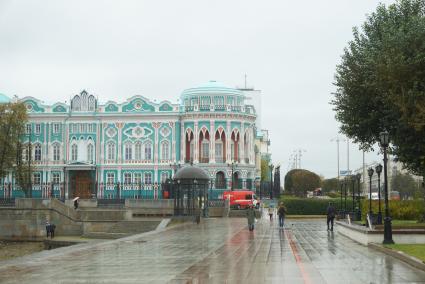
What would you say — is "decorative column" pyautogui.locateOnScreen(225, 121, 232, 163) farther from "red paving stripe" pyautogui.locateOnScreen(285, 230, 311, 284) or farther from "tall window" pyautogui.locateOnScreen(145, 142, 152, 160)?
"red paving stripe" pyautogui.locateOnScreen(285, 230, 311, 284)

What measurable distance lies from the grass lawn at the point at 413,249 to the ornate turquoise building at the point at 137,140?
52333 mm

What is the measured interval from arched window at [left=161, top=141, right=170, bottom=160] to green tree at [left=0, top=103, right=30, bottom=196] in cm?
1572

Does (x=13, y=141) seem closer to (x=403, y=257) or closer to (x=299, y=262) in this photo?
(x=299, y=262)

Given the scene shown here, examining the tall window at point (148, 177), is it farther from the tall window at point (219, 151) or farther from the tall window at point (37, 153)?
the tall window at point (37, 153)

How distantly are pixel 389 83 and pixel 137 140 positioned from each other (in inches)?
2047

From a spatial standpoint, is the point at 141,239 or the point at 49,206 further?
the point at 49,206

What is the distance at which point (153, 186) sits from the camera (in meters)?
72.1

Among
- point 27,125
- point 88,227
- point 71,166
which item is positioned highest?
point 27,125

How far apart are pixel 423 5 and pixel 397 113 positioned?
6.23 meters

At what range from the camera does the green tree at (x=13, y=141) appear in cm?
6575

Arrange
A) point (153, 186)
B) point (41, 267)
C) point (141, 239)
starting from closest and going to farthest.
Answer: point (41, 267) < point (141, 239) < point (153, 186)

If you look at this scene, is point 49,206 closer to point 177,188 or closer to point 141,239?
point 177,188

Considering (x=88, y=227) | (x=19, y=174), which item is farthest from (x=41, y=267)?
(x=19, y=174)

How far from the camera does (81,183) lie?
7725 centimetres
